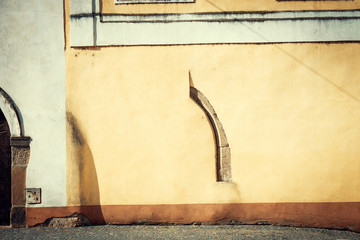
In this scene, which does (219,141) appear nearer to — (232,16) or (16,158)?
(232,16)

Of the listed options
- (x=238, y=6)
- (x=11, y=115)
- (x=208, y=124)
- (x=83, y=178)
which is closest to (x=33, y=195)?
(x=83, y=178)

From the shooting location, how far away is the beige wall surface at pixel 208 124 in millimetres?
5449

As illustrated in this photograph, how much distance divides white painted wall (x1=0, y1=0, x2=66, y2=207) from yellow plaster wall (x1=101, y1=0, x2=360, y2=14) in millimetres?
1326

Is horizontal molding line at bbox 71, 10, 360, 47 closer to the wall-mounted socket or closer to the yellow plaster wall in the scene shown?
the yellow plaster wall

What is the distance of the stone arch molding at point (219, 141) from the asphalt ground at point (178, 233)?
2.72 feet

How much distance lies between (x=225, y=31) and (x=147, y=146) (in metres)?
2.25

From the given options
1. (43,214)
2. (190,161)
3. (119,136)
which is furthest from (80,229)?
(190,161)

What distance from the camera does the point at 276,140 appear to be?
5.46m

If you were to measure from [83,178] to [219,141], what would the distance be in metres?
2.28

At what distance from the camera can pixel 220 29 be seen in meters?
5.51

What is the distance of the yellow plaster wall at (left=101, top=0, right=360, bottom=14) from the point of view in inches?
218

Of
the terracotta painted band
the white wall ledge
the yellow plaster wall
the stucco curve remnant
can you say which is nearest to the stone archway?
the stucco curve remnant

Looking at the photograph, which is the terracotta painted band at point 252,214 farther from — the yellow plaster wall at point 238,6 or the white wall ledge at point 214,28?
the yellow plaster wall at point 238,6

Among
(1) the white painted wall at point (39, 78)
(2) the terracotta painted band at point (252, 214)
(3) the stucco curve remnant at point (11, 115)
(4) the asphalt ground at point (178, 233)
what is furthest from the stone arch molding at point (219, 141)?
(3) the stucco curve remnant at point (11, 115)
